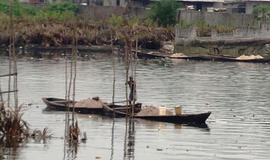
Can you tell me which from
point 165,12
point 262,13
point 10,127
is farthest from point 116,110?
point 165,12

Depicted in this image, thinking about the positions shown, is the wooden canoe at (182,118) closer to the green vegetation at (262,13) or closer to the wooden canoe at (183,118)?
the wooden canoe at (183,118)

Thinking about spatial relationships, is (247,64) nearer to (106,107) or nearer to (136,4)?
(136,4)

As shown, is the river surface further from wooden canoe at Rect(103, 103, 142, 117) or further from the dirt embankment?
the dirt embankment

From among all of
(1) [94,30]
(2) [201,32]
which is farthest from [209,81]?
(1) [94,30]

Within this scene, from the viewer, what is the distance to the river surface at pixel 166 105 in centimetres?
2892

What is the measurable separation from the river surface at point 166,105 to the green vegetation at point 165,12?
1086 cm

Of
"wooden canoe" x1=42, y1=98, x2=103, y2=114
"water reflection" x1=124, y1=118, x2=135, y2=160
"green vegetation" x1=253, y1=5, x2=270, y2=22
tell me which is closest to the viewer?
"water reflection" x1=124, y1=118, x2=135, y2=160

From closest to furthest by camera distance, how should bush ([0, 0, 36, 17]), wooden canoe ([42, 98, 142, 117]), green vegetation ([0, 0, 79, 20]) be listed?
wooden canoe ([42, 98, 142, 117]), green vegetation ([0, 0, 79, 20]), bush ([0, 0, 36, 17])

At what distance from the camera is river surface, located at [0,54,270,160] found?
28922 millimetres

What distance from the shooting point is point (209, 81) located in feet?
167

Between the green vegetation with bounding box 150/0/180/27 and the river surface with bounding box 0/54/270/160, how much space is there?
35.6 ft

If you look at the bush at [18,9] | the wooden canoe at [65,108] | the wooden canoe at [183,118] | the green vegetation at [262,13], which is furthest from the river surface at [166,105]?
the bush at [18,9]

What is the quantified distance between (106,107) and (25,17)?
145 ft

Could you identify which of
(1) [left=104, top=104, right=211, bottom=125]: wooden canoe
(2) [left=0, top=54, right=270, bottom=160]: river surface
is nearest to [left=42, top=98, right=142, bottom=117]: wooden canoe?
(2) [left=0, top=54, right=270, bottom=160]: river surface
